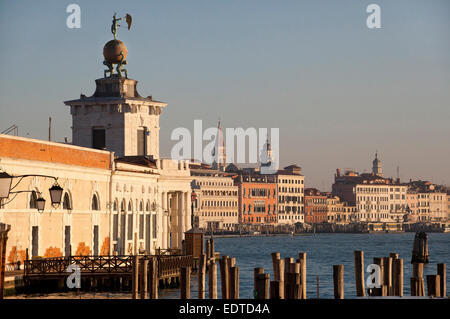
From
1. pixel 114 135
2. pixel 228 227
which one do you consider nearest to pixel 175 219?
pixel 114 135

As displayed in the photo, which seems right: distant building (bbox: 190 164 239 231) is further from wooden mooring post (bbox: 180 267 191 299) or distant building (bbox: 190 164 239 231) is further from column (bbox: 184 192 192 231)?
wooden mooring post (bbox: 180 267 191 299)

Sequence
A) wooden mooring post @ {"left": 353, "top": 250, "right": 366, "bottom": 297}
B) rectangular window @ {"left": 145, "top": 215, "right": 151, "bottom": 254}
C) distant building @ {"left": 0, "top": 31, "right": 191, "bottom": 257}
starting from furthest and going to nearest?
1. rectangular window @ {"left": 145, "top": 215, "right": 151, "bottom": 254}
2. distant building @ {"left": 0, "top": 31, "right": 191, "bottom": 257}
3. wooden mooring post @ {"left": 353, "top": 250, "right": 366, "bottom": 297}

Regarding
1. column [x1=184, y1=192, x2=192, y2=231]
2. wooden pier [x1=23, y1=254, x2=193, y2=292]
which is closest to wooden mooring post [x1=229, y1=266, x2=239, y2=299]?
wooden pier [x1=23, y1=254, x2=193, y2=292]

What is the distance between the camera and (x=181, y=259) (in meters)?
44.9

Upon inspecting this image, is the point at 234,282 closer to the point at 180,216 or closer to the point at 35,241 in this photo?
the point at 35,241

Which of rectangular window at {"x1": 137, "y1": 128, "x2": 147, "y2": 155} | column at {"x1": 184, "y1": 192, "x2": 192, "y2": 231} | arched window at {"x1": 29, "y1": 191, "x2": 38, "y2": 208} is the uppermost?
rectangular window at {"x1": 137, "y1": 128, "x2": 147, "y2": 155}

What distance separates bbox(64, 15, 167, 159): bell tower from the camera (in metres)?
55.4

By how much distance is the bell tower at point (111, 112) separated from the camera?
182 ft

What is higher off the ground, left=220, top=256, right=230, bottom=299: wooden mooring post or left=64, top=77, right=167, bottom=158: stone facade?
left=64, top=77, right=167, bottom=158: stone facade

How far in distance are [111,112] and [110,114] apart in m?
0.13

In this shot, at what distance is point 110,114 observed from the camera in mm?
55625

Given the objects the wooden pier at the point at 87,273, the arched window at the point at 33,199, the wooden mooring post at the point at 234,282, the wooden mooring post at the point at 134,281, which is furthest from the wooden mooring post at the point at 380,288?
the arched window at the point at 33,199

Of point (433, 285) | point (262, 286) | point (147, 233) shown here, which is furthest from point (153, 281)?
point (147, 233)
